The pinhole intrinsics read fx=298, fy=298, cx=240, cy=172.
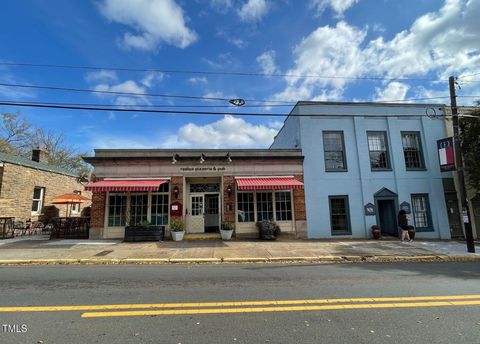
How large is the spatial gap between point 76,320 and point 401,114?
18820 millimetres

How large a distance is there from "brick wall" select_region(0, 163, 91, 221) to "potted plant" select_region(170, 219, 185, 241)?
30.7 ft

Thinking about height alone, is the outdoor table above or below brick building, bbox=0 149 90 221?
below

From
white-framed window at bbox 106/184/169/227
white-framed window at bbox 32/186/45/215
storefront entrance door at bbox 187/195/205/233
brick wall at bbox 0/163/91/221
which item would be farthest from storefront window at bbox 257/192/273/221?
white-framed window at bbox 32/186/45/215

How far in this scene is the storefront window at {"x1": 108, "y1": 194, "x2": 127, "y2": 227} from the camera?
50.7ft

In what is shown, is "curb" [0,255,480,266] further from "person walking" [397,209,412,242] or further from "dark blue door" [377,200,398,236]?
"dark blue door" [377,200,398,236]

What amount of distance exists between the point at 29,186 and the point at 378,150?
20.9 m

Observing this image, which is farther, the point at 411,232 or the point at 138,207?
the point at 138,207

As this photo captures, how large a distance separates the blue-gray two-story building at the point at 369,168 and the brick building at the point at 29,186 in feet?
52.7

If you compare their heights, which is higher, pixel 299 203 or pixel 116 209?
pixel 299 203

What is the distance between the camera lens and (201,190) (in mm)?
Result: 16438

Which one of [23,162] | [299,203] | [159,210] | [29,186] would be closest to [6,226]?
[29,186]

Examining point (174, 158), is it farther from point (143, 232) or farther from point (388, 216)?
point (388, 216)

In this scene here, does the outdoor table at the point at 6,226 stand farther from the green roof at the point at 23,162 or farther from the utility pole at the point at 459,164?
the utility pole at the point at 459,164

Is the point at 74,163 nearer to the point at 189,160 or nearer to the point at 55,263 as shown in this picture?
the point at 189,160
